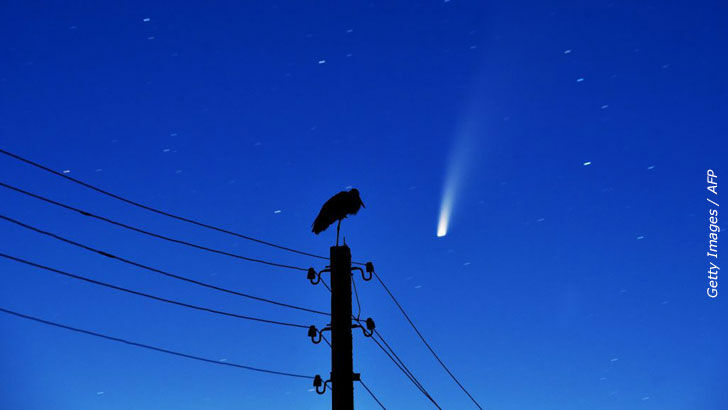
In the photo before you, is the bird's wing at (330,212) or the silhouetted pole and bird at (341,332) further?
the bird's wing at (330,212)

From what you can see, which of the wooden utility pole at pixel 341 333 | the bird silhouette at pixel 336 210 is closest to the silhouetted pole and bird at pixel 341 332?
the wooden utility pole at pixel 341 333

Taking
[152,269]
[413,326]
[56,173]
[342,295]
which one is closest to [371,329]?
[342,295]

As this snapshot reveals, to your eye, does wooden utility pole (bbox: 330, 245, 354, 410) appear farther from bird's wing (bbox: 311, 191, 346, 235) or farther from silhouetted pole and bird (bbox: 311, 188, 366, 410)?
bird's wing (bbox: 311, 191, 346, 235)

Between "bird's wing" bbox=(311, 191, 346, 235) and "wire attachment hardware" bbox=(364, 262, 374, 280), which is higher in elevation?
"bird's wing" bbox=(311, 191, 346, 235)

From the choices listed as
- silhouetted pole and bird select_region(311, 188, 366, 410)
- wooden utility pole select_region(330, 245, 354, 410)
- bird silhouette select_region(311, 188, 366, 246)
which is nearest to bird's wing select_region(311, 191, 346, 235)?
bird silhouette select_region(311, 188, 366, 246)

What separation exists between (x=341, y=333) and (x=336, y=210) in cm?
280

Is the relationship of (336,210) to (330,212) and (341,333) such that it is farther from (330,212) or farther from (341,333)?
(341,333)

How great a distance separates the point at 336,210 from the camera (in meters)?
12.3

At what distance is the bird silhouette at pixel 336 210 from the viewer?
12281 mm

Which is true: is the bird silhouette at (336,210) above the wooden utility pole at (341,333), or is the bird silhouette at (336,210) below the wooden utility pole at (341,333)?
above

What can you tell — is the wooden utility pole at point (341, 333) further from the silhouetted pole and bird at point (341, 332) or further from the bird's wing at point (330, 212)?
the bird's wing at point (330, 212)

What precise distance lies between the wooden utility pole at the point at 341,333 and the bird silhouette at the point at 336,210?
1.36 meters

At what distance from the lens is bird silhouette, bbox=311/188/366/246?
1228 centimetres

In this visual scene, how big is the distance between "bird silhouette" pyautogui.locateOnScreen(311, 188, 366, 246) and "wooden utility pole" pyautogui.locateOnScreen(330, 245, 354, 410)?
1.36 m
